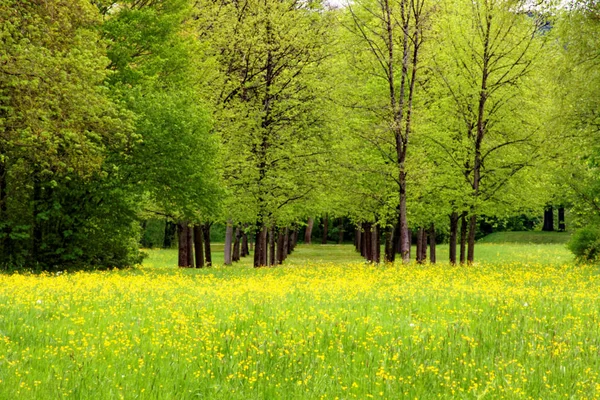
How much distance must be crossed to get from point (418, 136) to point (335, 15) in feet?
32.7

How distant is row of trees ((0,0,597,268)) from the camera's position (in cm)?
2123

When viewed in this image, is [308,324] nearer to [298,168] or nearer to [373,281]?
[373,281]

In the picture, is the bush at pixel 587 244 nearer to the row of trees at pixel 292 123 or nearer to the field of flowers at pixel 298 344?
the row of trees at pixel 292 123

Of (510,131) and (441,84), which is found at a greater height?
(441,84)

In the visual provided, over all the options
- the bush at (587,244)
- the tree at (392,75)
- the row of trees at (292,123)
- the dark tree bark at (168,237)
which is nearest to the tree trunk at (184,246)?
the row of trees at (292,123)

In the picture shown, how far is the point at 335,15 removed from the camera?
99.3 ft

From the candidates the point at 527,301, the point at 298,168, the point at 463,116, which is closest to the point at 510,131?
the point at 463,116

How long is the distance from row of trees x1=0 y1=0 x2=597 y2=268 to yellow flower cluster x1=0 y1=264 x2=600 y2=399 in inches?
341

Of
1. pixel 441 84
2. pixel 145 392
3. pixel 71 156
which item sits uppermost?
pixel 441 84

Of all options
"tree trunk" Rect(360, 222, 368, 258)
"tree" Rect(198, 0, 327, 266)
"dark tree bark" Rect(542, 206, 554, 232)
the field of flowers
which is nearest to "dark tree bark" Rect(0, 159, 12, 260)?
"tree" Rect(198, 0, 327, 266)

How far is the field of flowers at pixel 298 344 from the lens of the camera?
261 inches

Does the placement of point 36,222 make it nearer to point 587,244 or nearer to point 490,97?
point 490,97

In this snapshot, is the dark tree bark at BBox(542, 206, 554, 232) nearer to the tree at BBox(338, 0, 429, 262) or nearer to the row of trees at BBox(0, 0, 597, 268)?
the row of trees at BBox(0, 0, 597, 268)

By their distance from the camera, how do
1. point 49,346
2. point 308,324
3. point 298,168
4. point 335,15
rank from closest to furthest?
point 49,346, point 308,324, point 298,168, point 335,15
